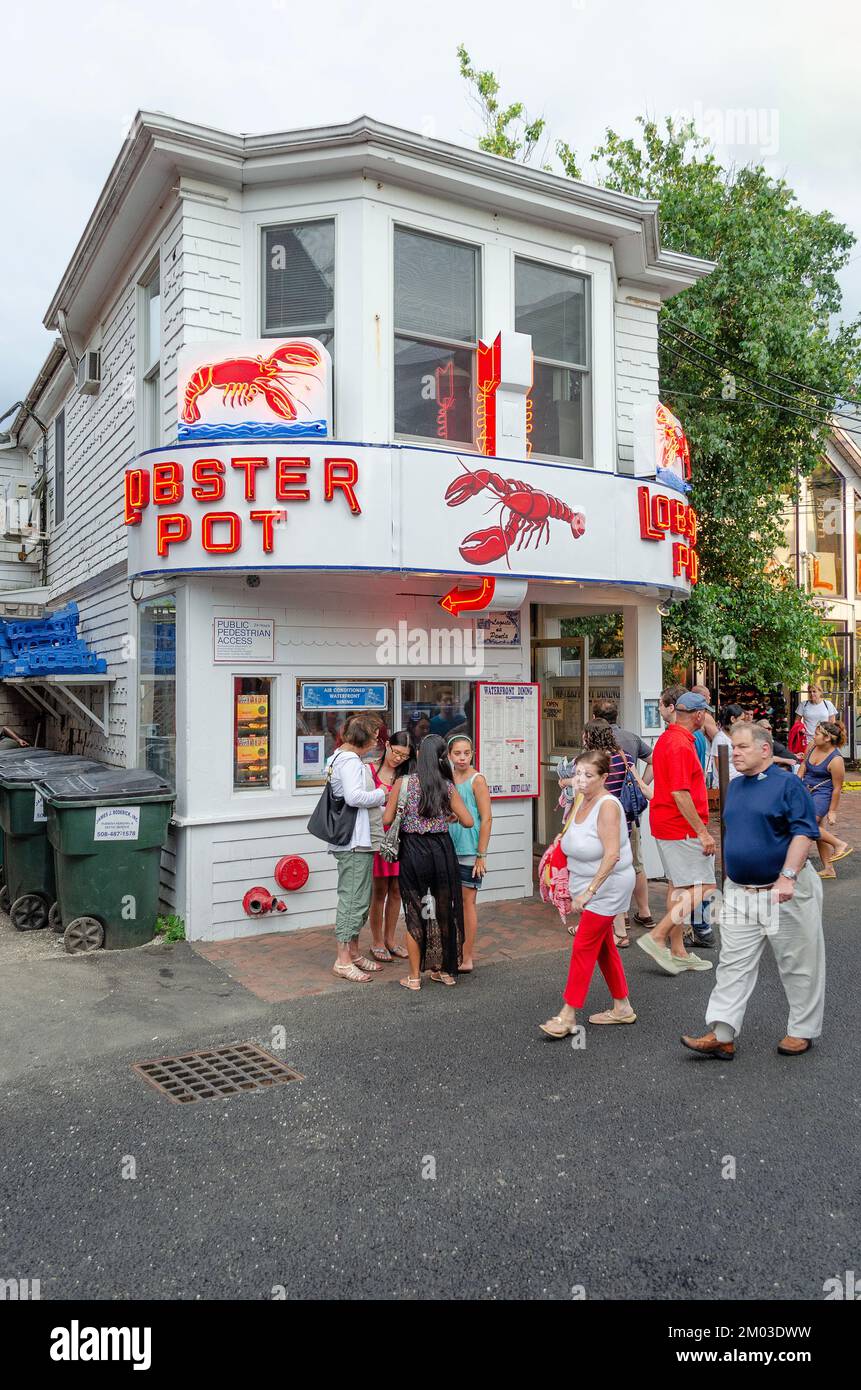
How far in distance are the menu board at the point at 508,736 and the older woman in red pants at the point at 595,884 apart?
3250 millimetres

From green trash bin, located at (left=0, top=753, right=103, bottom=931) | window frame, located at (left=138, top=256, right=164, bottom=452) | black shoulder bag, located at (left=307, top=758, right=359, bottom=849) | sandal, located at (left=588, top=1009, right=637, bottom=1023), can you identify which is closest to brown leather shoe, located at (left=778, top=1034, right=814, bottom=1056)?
sandal, located at (left=588, top=1009, right=637, bottom=1023)

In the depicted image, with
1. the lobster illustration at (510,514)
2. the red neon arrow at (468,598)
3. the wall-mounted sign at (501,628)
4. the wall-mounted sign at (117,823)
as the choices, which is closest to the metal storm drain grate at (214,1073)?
the wall-mounted sign at (117,823)

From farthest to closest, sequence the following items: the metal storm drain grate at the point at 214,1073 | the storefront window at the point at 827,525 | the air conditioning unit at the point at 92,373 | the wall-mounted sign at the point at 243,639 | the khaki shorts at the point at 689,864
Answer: the storefront window at the point at 827,525
the air conditioning unit at the point at 92,373
the wall-mounted sign at the point at 243,639
the khaki shorts at the point at 689,864
the metal storm drain grate at the point at 214,1073

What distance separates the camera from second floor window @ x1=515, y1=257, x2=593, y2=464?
9086mm

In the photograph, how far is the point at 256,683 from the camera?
8039 millimetres

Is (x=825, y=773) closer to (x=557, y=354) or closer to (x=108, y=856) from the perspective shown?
(x=557, y=354)

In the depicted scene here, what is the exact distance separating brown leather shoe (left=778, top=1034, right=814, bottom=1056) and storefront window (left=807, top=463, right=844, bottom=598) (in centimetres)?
1889

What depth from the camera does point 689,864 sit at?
7133 mm

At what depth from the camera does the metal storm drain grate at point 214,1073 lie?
16.0ft

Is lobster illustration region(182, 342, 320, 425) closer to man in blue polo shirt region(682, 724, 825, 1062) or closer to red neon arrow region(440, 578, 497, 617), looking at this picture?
red neon arrow region(440, 578, 497, 617)

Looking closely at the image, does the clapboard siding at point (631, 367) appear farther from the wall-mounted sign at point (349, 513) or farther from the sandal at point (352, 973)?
the sandal at point (352, 973)

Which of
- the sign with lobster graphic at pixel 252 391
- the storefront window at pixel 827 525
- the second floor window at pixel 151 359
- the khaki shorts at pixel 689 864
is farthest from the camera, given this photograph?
the storefront window at pixel 827 525

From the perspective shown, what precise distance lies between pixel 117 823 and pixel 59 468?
8703 mm

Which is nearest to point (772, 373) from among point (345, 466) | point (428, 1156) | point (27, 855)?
point (345, 466)
